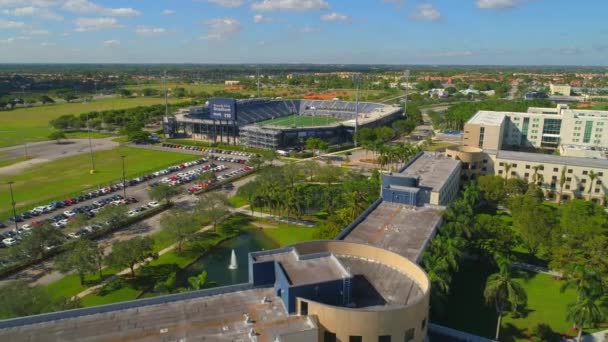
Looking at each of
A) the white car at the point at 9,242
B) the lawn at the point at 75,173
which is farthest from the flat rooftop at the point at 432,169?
the lawn at the point at 75,173

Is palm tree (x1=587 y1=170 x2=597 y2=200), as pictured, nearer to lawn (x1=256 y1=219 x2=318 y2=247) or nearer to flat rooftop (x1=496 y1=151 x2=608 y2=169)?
flat rooftop (x1=496 y1=151 x2=608 y2=169)

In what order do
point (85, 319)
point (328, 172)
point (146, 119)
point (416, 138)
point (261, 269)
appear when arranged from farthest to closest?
point (146, 119) → point (416, 138) → point (328, 172) → point (261, 269) → point (85, 319)

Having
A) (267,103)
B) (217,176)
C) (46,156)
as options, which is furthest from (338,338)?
(267,103)

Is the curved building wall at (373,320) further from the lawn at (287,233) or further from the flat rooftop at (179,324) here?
the lawn at (287,233)

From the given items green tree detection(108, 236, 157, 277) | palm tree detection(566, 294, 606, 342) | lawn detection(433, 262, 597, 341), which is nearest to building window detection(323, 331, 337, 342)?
lawn detection(433, 262, 597, 341)

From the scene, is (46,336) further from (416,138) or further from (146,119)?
(146,119)

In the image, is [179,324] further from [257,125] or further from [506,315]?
[257,125]

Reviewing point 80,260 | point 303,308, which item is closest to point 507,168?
point 303,308
